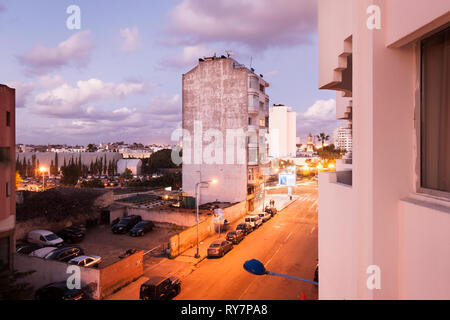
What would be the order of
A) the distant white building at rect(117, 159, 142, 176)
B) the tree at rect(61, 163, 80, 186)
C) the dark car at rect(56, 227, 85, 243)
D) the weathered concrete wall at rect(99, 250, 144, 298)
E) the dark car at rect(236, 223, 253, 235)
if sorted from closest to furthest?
the weathered concrete wall at rect(99, 250, 144, 298) → the dark car at rect(56, 227, 85, 243) → the dark car at rect(236, 223, 253, 235) → the tree at rect(61, 163, 80, 186) → the distant white building at rect(117, 159, 142, 176)

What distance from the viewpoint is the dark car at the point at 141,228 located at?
2866 centimetres

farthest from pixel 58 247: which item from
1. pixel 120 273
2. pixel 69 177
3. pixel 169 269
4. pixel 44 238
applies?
pixel 69 177

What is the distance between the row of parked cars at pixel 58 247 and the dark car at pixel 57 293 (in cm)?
297

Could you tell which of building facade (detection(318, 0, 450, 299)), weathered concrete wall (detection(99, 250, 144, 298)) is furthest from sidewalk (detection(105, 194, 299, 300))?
building facade (detection(318, 0, 450, 299))

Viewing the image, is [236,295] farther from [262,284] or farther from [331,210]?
[331,210]

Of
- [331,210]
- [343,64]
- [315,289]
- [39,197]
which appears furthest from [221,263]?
[39,197]

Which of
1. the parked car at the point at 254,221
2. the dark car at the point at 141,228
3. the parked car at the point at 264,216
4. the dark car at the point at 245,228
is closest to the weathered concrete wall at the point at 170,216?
the dark car at the point at 141,228

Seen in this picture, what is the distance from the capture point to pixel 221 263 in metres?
21.9

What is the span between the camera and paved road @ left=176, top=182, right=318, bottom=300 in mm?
16547

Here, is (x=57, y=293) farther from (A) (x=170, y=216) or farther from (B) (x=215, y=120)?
(B) (x=215, y=120)

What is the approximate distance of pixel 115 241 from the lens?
2725 cm

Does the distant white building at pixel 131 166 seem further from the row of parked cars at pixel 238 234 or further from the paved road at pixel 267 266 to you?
the paved road at pixel 267 266

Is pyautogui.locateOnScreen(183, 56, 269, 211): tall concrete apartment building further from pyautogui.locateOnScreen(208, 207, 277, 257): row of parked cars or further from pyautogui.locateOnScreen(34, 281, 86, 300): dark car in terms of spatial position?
pyautogui.locateOnScreen(34, 281, 86, 300): dark car

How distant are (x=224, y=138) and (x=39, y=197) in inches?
911
